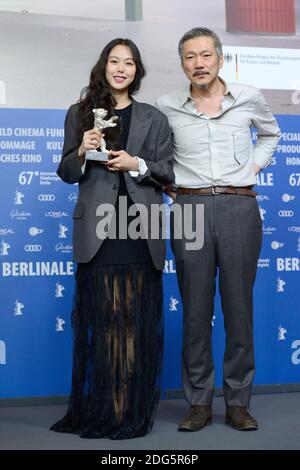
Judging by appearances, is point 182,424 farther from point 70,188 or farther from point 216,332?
point 70,188

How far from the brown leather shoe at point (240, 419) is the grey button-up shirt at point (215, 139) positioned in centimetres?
90

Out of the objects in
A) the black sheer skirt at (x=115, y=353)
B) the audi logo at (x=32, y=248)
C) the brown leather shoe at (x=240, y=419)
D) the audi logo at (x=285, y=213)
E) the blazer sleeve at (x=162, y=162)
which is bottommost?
the brown leather shoe at (x=240, y=419)

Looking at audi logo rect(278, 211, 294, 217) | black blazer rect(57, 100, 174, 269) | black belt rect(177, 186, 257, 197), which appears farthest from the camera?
audi logo rect(278, 211, 294, 217)

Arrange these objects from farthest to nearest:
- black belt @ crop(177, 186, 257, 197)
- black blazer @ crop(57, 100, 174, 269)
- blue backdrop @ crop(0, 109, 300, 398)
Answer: blue backdrop @ crop(0, 109, 300, 398) → black belt @ crop(177, 186, 257, 197) → black blazer @ crop(57, 100, 174, 269)

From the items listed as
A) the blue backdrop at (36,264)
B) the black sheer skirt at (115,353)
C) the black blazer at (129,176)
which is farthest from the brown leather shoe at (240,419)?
the blue backdrop at (36,264)

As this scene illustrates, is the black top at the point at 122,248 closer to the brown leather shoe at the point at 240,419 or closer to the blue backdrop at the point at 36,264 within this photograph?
the brown leather shoe at the point at 240,419

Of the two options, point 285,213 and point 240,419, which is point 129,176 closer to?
point 240,419

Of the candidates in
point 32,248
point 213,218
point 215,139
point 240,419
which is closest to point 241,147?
point 215,139

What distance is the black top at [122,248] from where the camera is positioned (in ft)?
10.9

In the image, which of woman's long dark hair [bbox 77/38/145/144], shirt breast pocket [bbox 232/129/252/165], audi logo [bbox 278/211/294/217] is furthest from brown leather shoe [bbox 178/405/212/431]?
audi logo [bbox 278/211/294/217]

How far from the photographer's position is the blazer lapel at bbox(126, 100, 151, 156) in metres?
3.34

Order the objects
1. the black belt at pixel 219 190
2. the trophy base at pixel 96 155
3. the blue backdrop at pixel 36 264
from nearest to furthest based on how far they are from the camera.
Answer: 1. the trophy base at pixel 96 155
2. the black belt at pixel 219 190
3. the blue backdrop at pixel 36 264

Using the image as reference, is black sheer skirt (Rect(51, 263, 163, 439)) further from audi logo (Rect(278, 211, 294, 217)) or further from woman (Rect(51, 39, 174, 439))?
audi logo (Rect(278, 211, 294, 217))

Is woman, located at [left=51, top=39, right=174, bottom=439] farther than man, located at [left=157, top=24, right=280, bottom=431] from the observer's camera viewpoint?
No
